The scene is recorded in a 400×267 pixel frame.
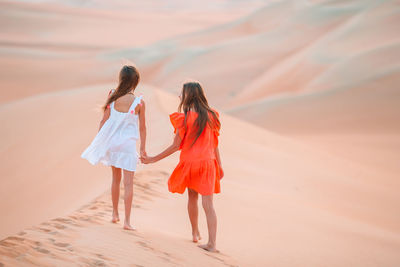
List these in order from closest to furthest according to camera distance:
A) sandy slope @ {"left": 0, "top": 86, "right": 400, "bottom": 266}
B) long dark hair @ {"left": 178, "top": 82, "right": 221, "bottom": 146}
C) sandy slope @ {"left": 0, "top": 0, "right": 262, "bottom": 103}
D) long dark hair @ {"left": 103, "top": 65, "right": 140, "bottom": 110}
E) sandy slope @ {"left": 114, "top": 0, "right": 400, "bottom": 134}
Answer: sandy slope @ {"left": 0, "top": 86, "right": 400, "bottom": 266} < long dark hair @ {"left": 178, "top": 82, "right": 221, "bottom": 146} < long dark hair @ {"left": 103, "top": 65, "right": 140, "bottom": 110} < sandy slope @ {"left": 114, "top": 0, "right": 400, "bottom": 134} < sandy slope @ {"left": 0, "top": 0, "right": 262, "bottom": 103}

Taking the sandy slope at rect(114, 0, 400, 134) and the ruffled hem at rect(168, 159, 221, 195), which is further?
the sandy slope at rect(114, 0, 400, 134)

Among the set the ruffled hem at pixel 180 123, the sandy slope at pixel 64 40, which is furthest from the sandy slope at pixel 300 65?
the ruffled hem at pixel 180 123

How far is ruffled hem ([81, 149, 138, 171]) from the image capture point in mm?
4746

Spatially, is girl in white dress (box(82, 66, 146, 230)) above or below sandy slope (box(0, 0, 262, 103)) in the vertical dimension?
below

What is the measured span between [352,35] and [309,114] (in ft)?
50.2

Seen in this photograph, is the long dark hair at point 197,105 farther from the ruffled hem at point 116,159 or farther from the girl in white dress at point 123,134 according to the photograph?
the ruffled hem at point 116,159

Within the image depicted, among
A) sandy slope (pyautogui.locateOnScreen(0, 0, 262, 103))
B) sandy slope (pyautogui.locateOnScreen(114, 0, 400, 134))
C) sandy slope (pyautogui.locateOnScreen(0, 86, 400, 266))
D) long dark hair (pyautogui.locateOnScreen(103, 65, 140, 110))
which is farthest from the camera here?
sandy slope (pyautogui.locateOnScreen(0, 0, 262, 103))

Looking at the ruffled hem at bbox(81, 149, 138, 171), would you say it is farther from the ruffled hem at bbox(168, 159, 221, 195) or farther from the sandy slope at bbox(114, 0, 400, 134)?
the sandy slope at bbox(114, 0, 400, 134)

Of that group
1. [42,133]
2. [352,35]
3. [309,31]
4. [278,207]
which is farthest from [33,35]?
[278,207]

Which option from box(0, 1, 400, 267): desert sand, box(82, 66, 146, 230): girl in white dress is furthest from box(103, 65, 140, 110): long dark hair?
box(0, 1, 400, 267): desert sand

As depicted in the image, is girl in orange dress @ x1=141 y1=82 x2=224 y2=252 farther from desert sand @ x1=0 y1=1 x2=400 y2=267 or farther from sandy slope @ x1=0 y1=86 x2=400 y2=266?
sandy slope @ x1=0 y1=86 x2=400 y2=266

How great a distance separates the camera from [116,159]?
15.7ft

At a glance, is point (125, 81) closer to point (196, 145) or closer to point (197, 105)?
point (197, 105)

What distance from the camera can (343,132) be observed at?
19.0 meters
